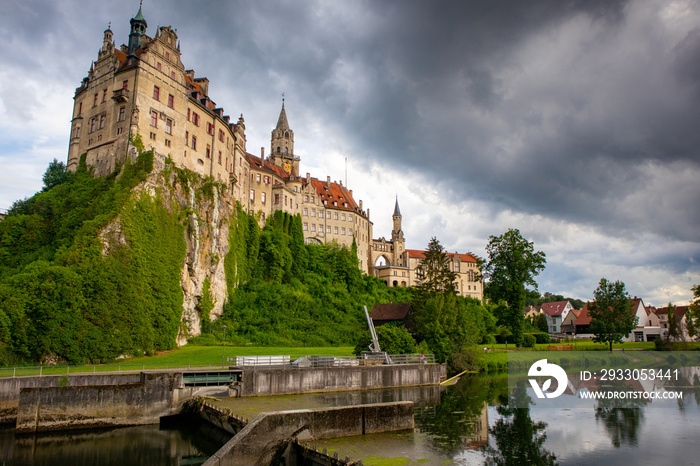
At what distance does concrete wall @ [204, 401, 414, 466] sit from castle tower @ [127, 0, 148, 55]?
54.1 meters

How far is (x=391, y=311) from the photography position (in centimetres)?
6638

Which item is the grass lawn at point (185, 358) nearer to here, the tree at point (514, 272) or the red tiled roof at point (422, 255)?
the tree at point (514, 272)

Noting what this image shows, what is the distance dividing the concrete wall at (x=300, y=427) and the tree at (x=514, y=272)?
42062mm

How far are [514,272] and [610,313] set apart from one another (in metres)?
15.8

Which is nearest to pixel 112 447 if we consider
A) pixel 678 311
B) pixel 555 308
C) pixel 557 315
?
pixel 678 311

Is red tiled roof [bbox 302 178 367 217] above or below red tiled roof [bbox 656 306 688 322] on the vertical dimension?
above

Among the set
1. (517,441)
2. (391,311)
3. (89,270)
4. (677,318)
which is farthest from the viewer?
→ (677,318)

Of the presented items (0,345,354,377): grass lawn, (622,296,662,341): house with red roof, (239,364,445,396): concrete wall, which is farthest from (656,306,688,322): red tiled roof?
(0,345,354,377): grass lawn

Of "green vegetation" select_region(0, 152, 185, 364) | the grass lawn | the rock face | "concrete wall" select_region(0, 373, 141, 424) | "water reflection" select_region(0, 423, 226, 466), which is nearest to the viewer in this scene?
"water reflection" select_region(0, 423, 226, 466)

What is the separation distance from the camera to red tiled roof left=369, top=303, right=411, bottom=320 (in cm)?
6475

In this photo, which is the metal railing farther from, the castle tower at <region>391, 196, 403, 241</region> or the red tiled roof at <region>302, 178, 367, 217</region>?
the castle tower at <region>391, 196, 403, 241</region>

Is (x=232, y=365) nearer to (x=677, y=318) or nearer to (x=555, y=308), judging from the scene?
(x=677, y=318)

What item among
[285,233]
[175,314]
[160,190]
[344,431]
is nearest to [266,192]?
[285,233]

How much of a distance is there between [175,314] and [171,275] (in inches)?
149
